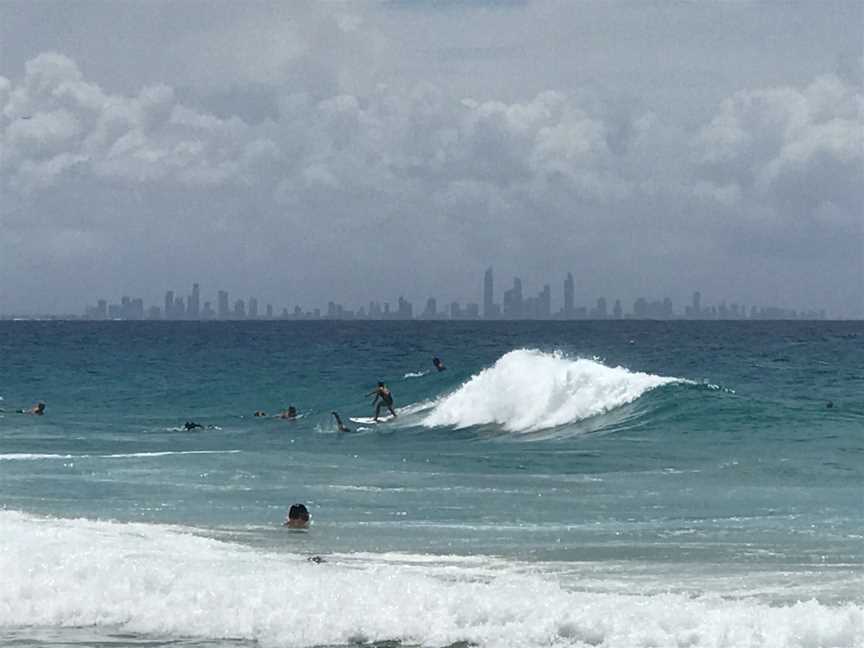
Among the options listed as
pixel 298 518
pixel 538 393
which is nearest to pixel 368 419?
pixel 538 393

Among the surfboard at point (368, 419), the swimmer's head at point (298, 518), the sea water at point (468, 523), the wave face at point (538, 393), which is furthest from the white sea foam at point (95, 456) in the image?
the surfboard at point (368, 419)

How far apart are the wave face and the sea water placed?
95mm

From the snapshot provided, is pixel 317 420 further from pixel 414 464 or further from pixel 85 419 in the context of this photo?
pixel 414 464

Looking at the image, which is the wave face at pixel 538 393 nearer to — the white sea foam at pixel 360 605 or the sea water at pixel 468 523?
the sea water at pixel 468 523

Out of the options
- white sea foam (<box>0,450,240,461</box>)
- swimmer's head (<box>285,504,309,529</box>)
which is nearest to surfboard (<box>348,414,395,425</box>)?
white sea foam (<box>0,450,240,461</box>)

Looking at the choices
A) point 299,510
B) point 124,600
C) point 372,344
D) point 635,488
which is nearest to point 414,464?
point 635,488

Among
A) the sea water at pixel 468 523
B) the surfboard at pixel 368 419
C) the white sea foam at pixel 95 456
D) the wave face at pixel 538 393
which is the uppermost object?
the wave face at pixel 538 393

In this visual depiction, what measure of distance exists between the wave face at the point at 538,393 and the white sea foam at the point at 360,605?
21374mm

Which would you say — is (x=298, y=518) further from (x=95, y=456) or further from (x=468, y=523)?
(x=95, y=456)

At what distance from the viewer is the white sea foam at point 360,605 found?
12.0 metres

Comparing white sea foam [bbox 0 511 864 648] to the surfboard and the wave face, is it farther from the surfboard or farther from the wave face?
the surfboard

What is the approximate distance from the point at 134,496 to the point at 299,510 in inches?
172

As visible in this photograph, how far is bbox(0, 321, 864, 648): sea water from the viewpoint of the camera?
1266 centimetres

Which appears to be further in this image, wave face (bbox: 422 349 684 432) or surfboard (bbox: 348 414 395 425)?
surfboard (bbox: 348 414 395 425)
